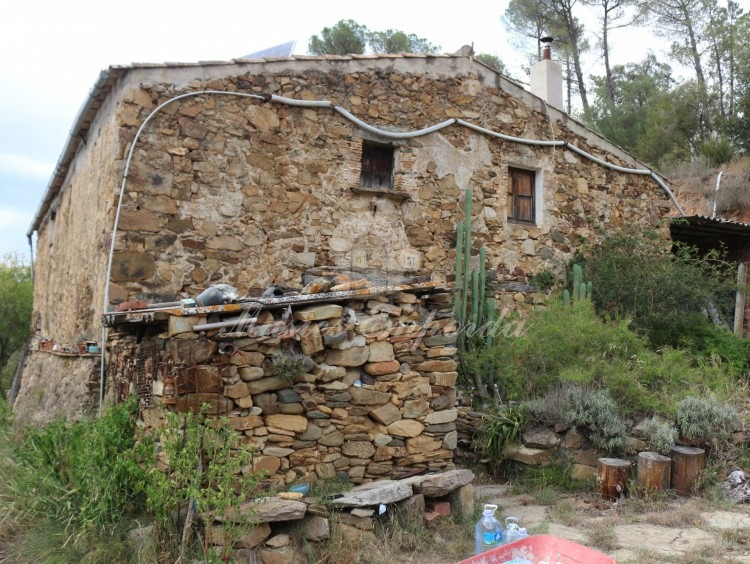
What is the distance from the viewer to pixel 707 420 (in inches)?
238

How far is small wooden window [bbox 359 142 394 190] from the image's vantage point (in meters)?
8.31

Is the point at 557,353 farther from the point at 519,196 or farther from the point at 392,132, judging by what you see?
the point at 392,132

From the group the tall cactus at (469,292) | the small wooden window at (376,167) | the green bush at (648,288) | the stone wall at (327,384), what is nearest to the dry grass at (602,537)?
the stone wall at (327,384)

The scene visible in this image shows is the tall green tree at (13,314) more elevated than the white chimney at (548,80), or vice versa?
the white chimney at (548,80)

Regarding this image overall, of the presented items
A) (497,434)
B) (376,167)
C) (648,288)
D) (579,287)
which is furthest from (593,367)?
(376,167)

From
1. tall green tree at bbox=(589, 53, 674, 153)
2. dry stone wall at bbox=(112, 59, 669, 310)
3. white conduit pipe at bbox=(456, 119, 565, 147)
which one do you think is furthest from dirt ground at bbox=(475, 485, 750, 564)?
tall green tree at bbox=(589, 53, 674, 153)

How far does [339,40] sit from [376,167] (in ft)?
46.4

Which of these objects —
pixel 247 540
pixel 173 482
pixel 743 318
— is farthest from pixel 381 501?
pixel 743 318

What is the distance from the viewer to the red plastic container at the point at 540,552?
10.6 ft

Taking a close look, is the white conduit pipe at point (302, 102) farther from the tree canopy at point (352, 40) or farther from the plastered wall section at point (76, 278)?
the tree canopy at point (352, 40)

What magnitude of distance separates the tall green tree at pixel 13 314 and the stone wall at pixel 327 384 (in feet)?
50.6

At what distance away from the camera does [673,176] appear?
1622cm

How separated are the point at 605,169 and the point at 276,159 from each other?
5727 mm

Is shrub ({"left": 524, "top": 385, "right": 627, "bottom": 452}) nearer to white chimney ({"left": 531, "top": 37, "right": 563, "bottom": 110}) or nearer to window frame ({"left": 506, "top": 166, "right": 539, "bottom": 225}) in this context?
window frame ({"left": 506, "top": 166, "right": 539, "bottom": 225})
